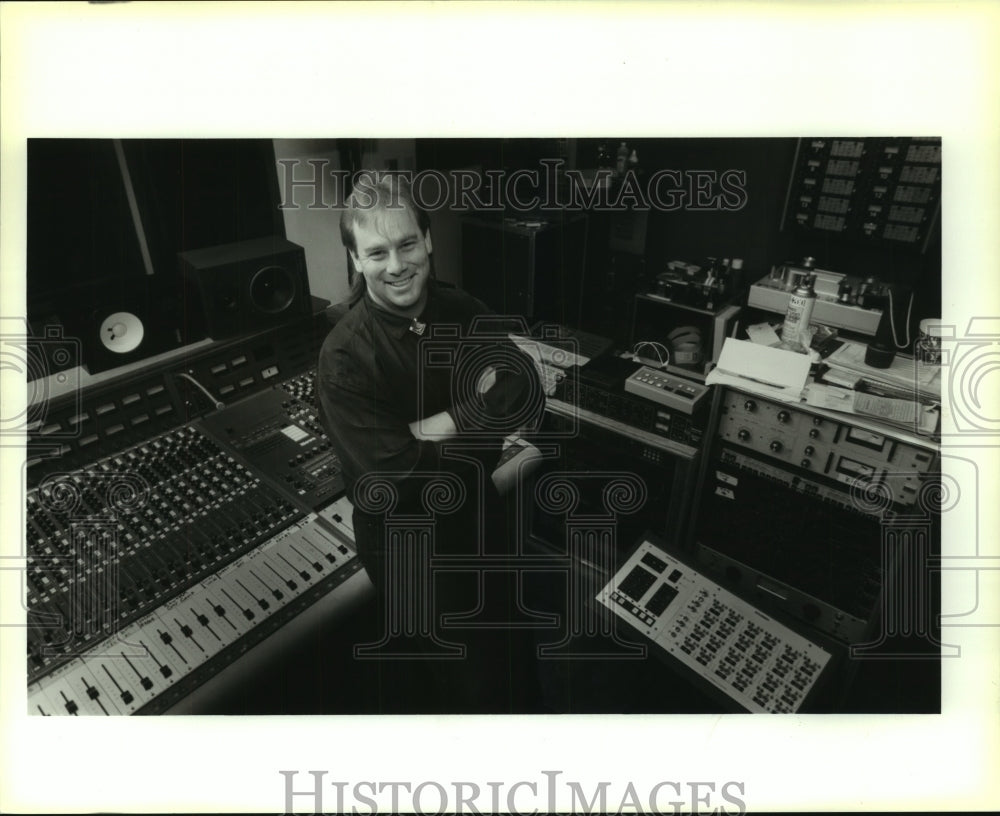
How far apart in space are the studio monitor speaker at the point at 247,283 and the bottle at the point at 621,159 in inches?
26.8

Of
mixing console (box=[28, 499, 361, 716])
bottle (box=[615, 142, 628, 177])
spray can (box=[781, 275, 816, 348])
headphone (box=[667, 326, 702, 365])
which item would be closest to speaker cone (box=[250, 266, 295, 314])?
mixing console (box=[28, 499, 361, 716])

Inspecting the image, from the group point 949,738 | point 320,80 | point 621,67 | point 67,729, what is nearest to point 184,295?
point 320,80

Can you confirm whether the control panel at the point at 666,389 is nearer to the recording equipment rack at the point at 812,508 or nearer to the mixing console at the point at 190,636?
the recording equipment rack at the point at 812,508

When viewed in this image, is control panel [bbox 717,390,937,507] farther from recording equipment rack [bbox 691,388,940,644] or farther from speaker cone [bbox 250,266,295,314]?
speaker cone [bbox 250,266,295,314]

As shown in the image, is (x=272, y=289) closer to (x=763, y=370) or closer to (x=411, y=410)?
(x=411, y=410)

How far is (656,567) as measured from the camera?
1475 mm

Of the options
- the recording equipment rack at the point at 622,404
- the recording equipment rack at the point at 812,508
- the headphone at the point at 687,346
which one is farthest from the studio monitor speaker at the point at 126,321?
the recording equipment rack at the point at 812,508

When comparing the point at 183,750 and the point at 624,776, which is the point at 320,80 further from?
the point at 624,776

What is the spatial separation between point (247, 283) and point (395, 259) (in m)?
0.35

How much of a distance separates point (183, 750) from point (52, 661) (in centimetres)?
34

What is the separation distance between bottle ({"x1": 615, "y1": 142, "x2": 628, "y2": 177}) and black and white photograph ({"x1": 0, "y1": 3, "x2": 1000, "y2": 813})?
3 centimetres

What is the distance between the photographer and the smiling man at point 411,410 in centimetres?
126

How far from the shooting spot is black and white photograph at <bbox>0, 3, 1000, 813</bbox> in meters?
1.15

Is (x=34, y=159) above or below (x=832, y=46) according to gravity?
below
